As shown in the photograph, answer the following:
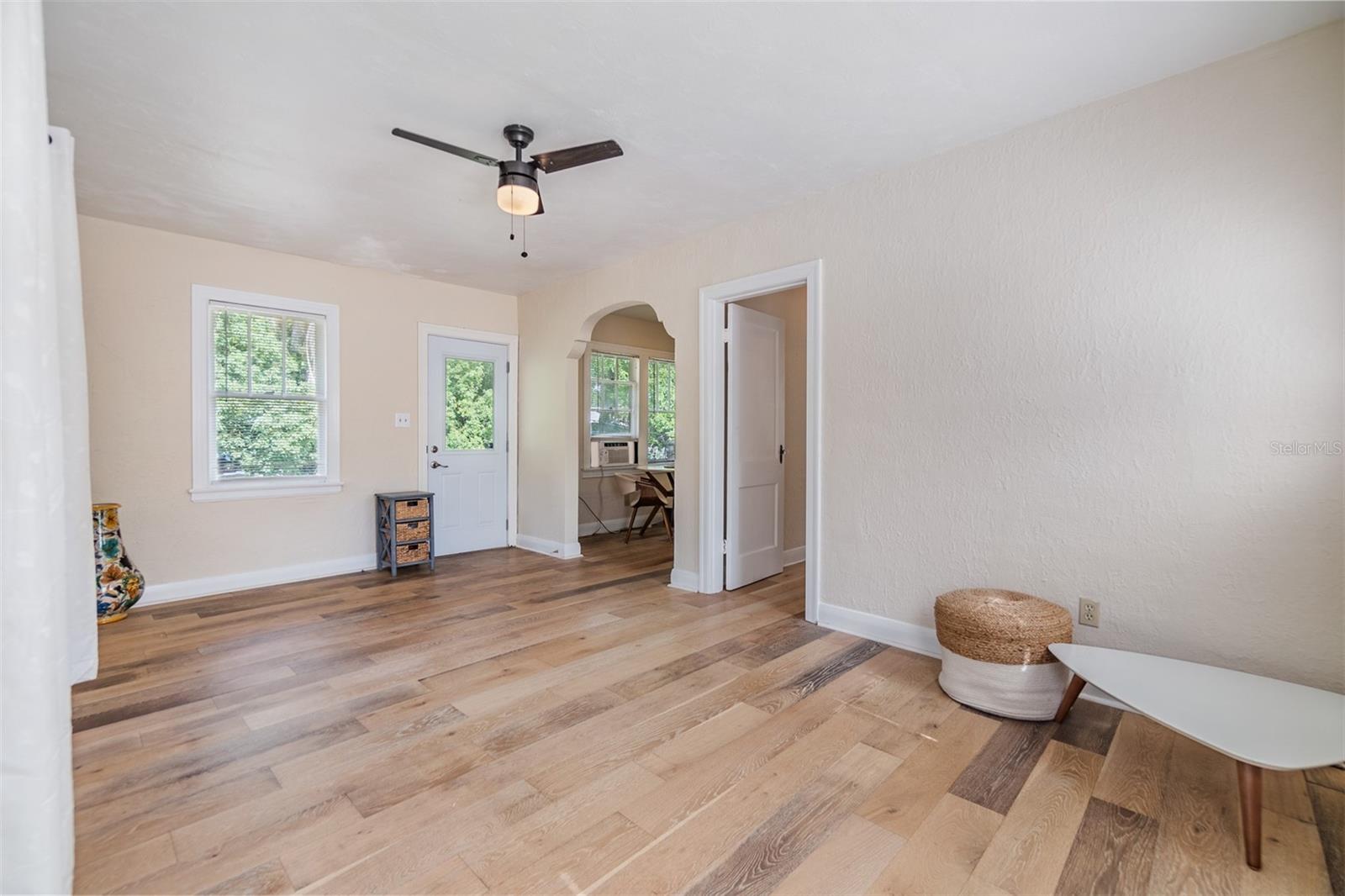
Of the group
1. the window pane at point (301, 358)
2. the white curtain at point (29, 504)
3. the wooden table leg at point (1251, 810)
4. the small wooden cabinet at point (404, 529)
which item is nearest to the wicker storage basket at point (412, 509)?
the small wooden cabinet at point (404, 529)

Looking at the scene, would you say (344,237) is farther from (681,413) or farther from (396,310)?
(681,413)

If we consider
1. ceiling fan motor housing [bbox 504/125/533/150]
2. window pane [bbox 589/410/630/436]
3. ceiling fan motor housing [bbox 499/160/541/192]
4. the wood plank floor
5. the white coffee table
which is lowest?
the wood plank floor

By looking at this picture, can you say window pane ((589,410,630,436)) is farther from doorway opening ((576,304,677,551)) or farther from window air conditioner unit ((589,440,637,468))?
window air conditioner unit ((589,440,637,468))

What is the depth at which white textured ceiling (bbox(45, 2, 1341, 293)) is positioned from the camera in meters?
2.04

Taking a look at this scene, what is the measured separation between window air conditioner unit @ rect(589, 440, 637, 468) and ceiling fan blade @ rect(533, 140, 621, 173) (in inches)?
168

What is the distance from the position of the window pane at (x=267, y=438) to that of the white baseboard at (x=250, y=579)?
733 mm

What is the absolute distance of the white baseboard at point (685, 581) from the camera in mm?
4305

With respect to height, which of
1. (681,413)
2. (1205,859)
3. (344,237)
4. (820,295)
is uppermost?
(344,237)

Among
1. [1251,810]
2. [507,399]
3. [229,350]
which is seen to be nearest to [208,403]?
[229,350]

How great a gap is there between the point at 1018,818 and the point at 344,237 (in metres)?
4.88

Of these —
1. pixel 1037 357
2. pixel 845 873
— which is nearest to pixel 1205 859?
pixel 845 873

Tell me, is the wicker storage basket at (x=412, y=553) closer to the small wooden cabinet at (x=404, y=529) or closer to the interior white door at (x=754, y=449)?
the small wooden cabinet at (x=404, y=529)

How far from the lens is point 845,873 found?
5.16 feet

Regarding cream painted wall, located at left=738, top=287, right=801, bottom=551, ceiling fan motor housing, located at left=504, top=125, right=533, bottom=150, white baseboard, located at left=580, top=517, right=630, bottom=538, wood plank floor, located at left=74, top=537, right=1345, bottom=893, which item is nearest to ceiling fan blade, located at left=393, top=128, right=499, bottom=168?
ceiling fan motor housing, located at left=504, top=125, right=533, bottom=150
